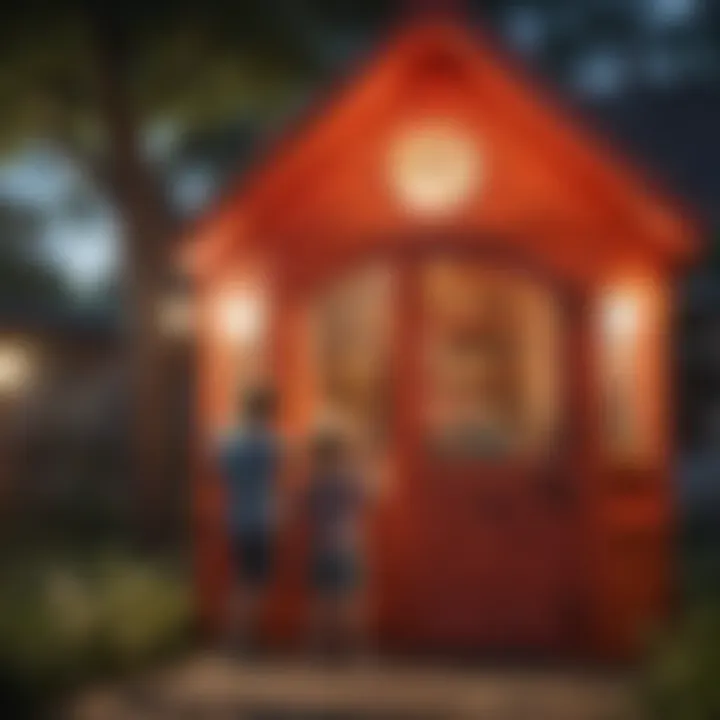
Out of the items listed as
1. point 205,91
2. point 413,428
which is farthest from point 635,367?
point 205,91

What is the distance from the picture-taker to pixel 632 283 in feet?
32.8

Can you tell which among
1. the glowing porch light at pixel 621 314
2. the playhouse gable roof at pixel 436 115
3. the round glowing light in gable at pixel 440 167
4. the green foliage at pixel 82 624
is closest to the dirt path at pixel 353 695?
the green foliage at pixel 82 624

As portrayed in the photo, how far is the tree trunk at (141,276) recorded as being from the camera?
542 inches

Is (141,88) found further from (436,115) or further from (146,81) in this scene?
(436,115)

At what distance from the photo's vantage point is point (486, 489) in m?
10.0

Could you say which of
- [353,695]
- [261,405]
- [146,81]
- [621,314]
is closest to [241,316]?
[261,405]

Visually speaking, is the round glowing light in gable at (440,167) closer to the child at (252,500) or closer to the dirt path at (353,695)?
the child at (252,500)

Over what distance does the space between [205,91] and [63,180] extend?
6237 mm

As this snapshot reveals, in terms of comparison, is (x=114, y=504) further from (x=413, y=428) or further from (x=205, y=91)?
(x=413, y=428)

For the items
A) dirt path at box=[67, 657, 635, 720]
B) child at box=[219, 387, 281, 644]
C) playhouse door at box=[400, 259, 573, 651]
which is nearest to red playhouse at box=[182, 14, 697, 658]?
playhouse door at box=[400, 259, 573, 651]

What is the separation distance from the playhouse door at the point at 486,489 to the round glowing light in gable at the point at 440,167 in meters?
0.37

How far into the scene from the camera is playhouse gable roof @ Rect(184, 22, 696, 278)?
9859 millimetres

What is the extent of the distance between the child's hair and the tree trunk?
3.94 m

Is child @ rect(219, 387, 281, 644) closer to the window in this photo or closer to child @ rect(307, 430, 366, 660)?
child @ rect(307, 430, 366, 660)
